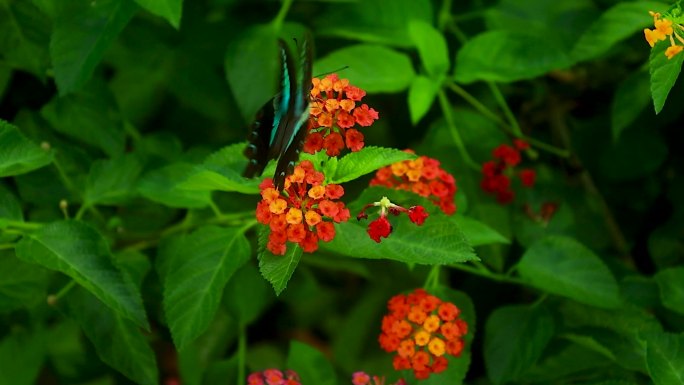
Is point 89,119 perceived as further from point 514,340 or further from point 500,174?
point 514,340

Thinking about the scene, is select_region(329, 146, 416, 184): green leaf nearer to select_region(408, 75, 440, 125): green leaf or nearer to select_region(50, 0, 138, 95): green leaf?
select_region(408, 75, 440, 125): green leaf

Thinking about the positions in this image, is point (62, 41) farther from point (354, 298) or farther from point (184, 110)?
point (354, 298)

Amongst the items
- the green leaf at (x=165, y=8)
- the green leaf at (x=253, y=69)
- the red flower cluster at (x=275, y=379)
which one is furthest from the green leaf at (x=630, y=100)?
the green leaf at (x=165, y=8)

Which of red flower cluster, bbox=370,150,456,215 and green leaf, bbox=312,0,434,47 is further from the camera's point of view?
green leaf, bbox=312,0,434,47

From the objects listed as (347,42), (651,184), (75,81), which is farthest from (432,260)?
(651,184)

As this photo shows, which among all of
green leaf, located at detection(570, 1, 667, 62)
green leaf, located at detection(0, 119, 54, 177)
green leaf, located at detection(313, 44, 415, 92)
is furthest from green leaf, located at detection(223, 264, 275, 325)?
green leaf, located at detection(570, 1, 667, 62)
